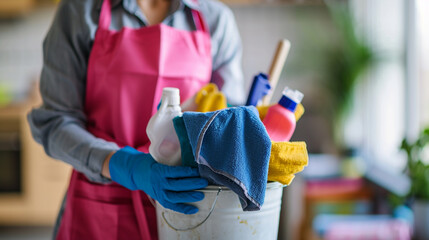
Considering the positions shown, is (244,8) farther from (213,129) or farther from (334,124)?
(213,129)

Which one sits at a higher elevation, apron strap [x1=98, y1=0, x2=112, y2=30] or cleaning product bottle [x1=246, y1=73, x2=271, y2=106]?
apron strap [x1=98, y1=0, x2=112, y2=30]

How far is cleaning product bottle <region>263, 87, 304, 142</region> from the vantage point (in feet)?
2.44

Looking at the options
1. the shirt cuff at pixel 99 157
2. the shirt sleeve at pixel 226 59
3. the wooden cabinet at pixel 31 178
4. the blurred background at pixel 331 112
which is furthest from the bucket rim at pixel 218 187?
the wooden cabinet at pixel 31 178

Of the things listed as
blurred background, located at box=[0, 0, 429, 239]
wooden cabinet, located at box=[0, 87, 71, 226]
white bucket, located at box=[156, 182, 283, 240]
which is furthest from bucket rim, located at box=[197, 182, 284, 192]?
wooden cabinet, located at box=[0, 87, 71, 226]

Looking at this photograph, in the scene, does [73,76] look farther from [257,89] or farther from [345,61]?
[345,61]

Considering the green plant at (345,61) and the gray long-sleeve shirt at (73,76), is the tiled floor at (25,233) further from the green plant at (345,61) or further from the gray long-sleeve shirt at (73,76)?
the gray long-sleeve shirt at (73,76)

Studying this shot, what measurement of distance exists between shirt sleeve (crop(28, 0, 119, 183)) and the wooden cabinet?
7.43 feet

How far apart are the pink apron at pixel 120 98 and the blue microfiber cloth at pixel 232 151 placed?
1.25 feet

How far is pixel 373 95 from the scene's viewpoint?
3.01 m

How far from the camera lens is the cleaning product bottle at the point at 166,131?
0.71 metres

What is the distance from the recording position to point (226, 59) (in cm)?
119

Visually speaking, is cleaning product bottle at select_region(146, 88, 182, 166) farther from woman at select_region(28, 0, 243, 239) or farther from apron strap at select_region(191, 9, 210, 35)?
apron strap at select_region(191, 9, 210, 35)

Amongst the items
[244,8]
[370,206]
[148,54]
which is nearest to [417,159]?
[370,206]

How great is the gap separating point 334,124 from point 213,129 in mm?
2702
